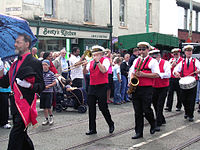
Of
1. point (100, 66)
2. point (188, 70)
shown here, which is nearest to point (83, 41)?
point (188, 70)

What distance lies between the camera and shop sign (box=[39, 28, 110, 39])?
19.8 metres

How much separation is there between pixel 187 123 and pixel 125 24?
18.9 metres

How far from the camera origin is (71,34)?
866 inches

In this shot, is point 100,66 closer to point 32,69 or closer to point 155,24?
point 32,69

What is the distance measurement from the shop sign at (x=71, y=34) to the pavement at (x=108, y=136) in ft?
34.3

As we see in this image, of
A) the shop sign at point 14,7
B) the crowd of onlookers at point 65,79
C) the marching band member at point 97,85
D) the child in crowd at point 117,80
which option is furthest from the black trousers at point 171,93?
the shop sign at point 14,7

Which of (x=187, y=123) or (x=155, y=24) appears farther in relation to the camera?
(x=155, y=24)

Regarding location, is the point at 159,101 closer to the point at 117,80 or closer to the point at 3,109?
the point at 3,109

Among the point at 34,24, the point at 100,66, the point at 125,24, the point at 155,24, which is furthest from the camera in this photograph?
the point at 155,24

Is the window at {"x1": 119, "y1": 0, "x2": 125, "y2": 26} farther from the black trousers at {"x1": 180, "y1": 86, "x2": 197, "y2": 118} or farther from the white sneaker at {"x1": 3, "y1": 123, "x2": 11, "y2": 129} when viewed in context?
the white sneaker at {"x1": 3, "y1": 123, "x2": 11, "y2": 129}

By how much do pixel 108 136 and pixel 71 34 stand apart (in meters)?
15.0

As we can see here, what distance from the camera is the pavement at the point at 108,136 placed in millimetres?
6820

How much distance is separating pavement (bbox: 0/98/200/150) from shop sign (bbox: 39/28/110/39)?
10.5 m

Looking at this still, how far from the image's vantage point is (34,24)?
18.9 m
